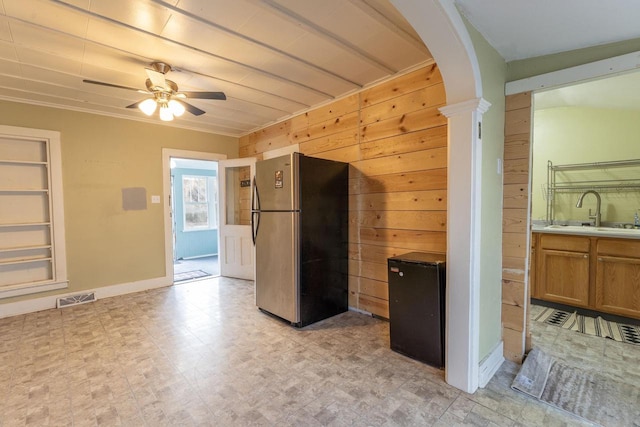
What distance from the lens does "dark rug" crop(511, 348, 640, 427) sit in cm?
163

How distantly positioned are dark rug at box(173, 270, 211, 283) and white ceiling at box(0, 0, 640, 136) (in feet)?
9.41

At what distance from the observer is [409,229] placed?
2.66 metres

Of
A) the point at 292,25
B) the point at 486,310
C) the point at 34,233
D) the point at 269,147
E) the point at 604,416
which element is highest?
the point at 292,25

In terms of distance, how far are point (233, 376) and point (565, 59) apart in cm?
312

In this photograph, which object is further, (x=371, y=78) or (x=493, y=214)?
(x=371, y=78)

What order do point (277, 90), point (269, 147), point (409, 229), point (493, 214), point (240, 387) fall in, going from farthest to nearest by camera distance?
point (269, 147), point (277, 90), point (409, 229), point (493, 214), point (240, 387)

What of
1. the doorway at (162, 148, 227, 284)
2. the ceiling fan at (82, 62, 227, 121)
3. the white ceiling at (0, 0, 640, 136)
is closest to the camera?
the white ceiling at (0, 0, 640, 136)

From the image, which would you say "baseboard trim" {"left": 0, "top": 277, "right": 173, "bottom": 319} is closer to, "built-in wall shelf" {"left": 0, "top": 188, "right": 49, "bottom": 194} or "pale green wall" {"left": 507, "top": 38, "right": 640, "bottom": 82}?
"built-in wall shelf" {"left": 0, "top": 188, "right": 49, "bottom": 194}

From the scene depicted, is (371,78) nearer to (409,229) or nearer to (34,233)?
(409,229)

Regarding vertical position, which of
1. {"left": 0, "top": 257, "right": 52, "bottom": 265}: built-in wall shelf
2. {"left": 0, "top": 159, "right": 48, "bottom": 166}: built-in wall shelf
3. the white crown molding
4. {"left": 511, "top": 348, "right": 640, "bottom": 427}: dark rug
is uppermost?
the white crown molding

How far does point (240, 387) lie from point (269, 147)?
322 centimetres

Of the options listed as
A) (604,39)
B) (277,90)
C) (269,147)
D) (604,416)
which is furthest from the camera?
(269,147)

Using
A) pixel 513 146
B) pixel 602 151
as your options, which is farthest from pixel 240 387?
pixel 602 151

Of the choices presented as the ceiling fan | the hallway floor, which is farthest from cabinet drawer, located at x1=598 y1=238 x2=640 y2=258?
the hallway floor
